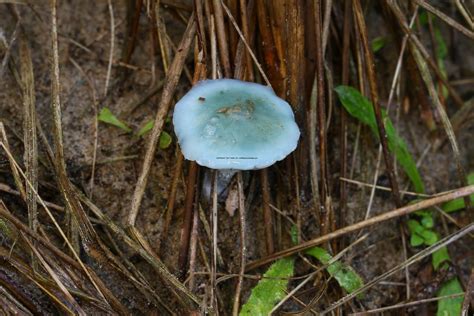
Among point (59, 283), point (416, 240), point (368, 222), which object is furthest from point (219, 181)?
point (416, 240)

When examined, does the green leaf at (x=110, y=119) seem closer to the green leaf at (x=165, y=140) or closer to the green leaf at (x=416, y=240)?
the green leaf at (x=165, y=140)

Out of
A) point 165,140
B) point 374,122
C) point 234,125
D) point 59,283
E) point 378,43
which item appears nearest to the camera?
point 59,283

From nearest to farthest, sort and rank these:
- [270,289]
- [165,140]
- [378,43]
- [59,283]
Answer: [59,283] < [270,289] < [165,140] < [378,43]

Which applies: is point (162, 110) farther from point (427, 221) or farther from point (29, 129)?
point (427, 221)

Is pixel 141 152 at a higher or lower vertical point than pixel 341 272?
higher

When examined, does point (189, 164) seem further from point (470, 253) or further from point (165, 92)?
point (470, 253)

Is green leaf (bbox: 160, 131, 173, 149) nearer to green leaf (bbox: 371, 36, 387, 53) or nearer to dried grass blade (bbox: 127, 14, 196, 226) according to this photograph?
dried grass blade (bbox: 127, 14, 196, 226)
